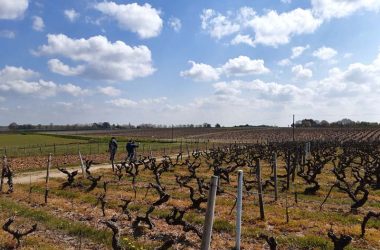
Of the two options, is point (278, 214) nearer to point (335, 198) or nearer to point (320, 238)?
point (320, 238)

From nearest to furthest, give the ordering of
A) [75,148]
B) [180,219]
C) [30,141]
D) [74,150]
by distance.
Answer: [180,219] < [74,150] < [75,148] < [30,141]

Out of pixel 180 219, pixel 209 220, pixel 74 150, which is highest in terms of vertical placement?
pixel 209 220

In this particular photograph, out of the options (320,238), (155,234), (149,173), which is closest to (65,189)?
(149,173)

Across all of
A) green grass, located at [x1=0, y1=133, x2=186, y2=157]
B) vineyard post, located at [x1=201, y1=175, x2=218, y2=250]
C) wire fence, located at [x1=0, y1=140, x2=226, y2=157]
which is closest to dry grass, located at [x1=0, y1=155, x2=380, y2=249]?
vineyard post, located at [x1=201, y1=175, x2=218, y2=250]

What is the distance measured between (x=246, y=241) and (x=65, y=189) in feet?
39.1

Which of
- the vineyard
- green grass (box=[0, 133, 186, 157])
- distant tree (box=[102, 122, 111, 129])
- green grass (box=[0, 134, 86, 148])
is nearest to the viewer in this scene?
the vineyard

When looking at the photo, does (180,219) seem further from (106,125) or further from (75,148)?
(106,125)

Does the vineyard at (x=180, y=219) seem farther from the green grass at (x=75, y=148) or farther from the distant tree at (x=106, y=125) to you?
the distant tree at (x=106, y=125)

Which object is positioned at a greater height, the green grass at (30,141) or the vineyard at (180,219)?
the green grass at (30,141)

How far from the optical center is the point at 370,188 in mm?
20906

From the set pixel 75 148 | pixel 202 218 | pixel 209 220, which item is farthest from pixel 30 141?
pixel 209 220

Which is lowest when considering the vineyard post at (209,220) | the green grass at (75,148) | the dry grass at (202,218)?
the dry grass at (202,218)

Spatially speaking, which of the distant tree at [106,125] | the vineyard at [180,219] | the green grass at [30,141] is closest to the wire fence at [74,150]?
the green grass at [30,141]

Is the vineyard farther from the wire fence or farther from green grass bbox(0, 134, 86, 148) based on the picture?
green grass bbox(0, 134, 86, 148)
